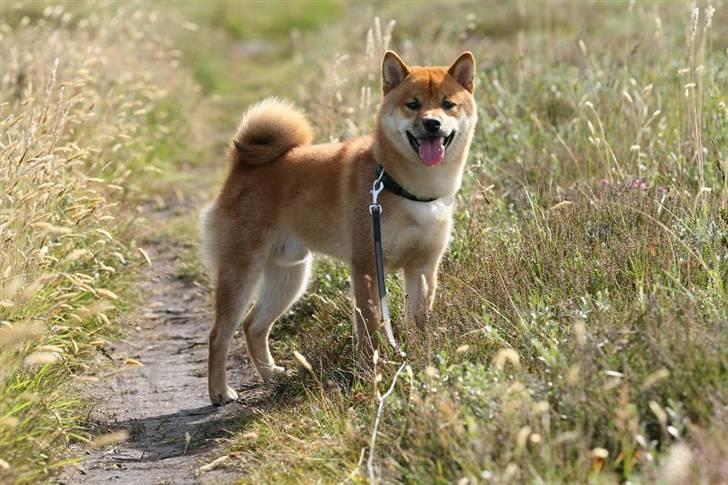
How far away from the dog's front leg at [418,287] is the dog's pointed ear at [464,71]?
3.22 feet

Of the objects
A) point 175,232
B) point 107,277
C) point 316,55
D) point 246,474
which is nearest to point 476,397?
point 246,474

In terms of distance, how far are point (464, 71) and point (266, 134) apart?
1160 mm

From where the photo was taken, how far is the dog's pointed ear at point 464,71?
558 centimetres

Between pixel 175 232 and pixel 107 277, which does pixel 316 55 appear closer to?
pixel 175 232

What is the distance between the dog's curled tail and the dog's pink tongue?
38.1 inches

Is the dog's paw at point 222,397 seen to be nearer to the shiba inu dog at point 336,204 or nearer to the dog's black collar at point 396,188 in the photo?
the shiba inu dog at point 336,204

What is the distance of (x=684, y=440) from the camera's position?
339cm

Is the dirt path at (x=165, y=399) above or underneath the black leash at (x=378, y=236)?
underneath

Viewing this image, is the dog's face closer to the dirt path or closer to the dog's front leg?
the dog's front leg

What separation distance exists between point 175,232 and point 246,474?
465cm

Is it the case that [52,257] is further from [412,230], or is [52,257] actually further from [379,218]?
[412,230]

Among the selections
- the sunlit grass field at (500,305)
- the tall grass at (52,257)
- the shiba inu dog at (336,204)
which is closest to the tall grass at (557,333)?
the sunlit grass field at (500,305)

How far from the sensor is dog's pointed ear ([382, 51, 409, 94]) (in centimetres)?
559

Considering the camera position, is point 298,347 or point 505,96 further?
point 505,96
